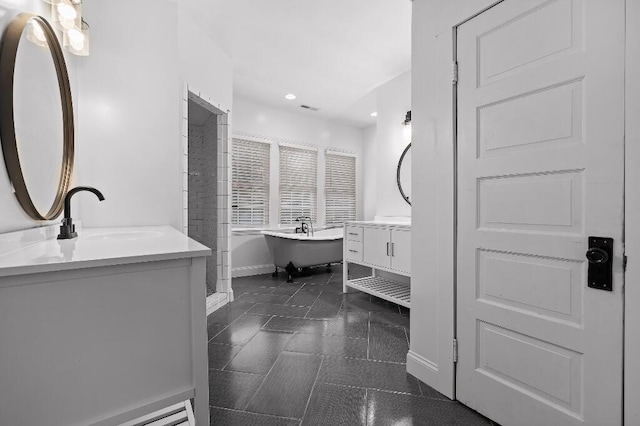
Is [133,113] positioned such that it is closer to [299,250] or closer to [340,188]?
[299,250]

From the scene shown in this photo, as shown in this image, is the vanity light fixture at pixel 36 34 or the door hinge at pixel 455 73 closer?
the vanity light fixture at pixel 36 34

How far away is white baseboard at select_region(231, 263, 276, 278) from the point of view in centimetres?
452

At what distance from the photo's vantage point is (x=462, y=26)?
5.26 feet

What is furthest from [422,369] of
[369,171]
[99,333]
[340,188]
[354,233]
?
[369,171]

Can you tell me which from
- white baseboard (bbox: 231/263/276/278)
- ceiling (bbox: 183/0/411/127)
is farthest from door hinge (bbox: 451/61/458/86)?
white baseboard (bbox: 231/263/276/278)

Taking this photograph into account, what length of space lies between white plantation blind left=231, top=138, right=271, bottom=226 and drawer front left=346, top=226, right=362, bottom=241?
181cm

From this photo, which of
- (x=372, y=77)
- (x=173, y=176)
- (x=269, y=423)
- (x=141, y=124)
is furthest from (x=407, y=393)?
(x=372, y=77)

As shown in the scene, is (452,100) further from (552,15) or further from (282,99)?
(282,99)

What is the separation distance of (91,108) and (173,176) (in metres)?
0.70

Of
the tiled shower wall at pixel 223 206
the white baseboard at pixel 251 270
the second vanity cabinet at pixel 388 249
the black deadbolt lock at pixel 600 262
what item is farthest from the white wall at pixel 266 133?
the black deadbolt lock at pixel 600 262

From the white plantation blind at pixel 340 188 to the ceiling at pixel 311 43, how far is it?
1.51 meters

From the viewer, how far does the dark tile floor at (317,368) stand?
154 cm

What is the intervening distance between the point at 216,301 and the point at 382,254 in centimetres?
187

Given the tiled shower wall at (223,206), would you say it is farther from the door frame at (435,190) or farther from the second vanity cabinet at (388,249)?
the door frame at (435,190)
